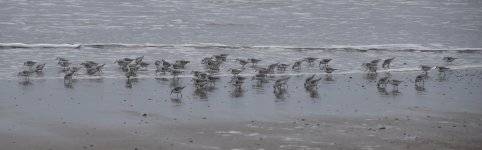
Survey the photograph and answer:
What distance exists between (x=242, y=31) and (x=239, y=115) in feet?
68.6

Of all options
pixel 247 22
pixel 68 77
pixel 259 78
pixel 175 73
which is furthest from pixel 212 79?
pixel 247 22

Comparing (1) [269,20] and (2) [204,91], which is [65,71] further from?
(1) [269,20]

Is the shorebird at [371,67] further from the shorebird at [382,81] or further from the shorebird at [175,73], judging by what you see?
the shorebird at [175,73]

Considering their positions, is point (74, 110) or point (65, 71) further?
point (65, 71)

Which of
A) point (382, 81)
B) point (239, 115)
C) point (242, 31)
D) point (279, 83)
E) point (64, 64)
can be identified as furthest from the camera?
point (242, 31)

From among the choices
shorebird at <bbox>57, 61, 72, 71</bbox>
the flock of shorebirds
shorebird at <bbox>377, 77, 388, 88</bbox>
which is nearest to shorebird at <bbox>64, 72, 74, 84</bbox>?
the flock of shorebirds

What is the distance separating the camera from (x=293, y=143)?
13734mm

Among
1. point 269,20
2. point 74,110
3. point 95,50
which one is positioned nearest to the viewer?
point 74,110

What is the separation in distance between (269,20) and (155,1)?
482 inches

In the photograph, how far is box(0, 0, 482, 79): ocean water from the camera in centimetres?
2720

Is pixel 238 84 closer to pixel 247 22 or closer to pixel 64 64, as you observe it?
pixel 64 64

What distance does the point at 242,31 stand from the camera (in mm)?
37031

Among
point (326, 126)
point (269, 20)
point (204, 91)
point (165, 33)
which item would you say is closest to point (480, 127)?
point (326, 126)

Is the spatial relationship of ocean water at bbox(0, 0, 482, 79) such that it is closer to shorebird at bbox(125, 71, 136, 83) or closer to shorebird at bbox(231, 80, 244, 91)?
shorebird at bbox(125, 71, 136, 83)
